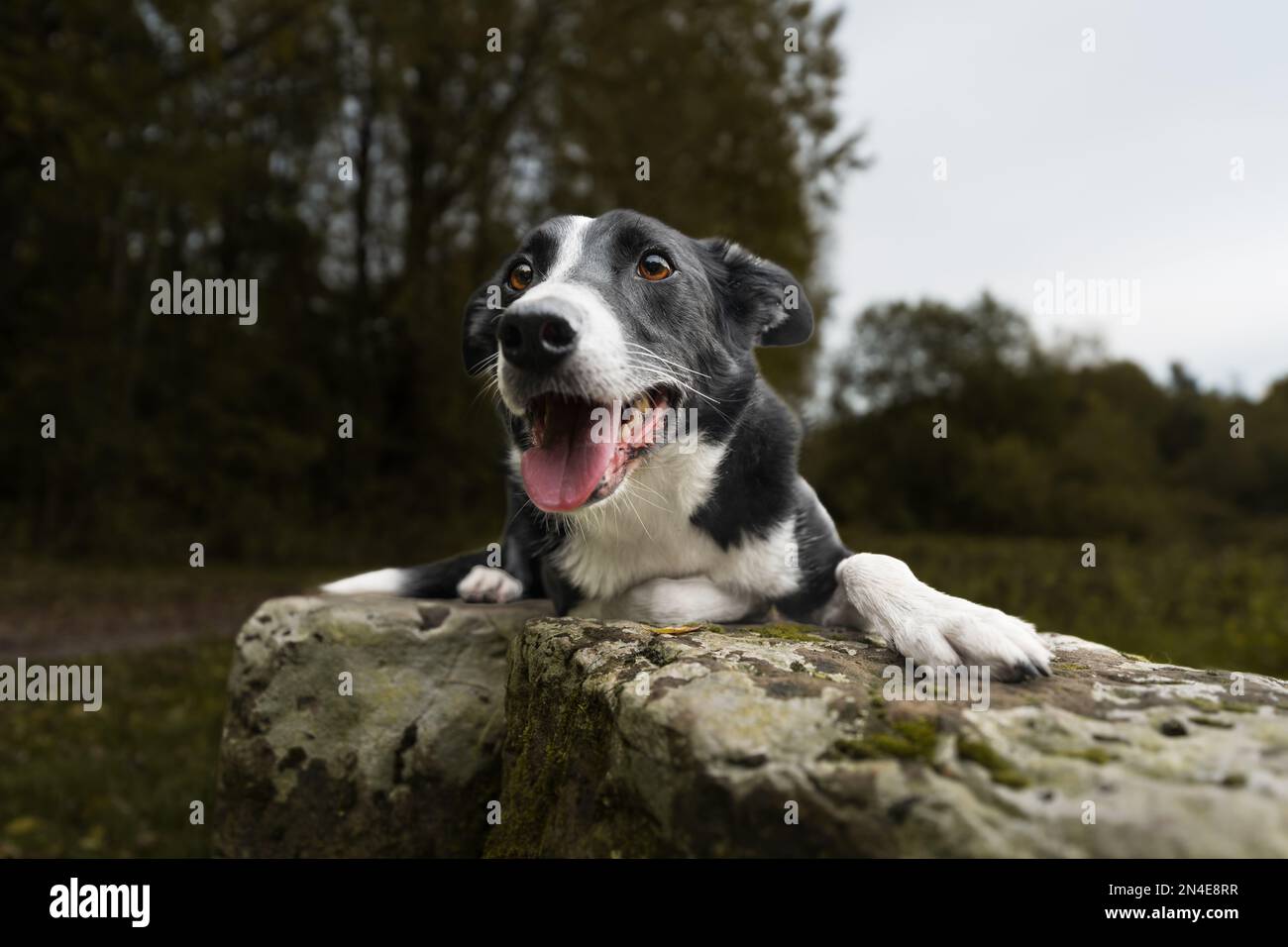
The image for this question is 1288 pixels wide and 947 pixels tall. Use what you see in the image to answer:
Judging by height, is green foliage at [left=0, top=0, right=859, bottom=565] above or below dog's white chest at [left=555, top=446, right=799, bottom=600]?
above

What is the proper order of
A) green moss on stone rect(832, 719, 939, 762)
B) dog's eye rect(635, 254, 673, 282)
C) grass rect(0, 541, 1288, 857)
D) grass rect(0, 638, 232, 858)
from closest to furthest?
green moss on stone rect(832, 719, 939, 762)
dog's eye rect(635, 254, 673, 282)
grass rect(0, 638, 232, 858)
grass rect(0, 541, 1288, 857)

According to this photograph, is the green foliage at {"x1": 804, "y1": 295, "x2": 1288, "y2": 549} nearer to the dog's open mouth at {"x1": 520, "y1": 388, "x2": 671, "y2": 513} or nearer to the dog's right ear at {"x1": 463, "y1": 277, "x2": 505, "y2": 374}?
the dog's right ear at {"x1": 463, "y1": 277, "x2": 505, "y2": 374}

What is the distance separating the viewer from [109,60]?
359 inches

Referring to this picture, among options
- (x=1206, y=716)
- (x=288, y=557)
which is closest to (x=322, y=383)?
(x=288, y=557)

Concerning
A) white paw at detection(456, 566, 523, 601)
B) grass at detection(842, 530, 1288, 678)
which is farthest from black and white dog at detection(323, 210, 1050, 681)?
grass at detection(842, 530, 1288, 678)

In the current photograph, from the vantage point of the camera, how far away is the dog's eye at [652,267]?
2988 millimetres

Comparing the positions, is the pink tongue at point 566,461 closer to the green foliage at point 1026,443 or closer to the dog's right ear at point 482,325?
the dog's right ear at point 482,325

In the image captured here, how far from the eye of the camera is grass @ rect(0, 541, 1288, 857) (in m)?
5.21

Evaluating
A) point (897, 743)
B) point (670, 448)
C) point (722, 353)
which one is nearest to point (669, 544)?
point (670, 448)

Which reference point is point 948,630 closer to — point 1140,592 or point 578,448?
point 578,448

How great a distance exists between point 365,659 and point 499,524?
9993 mm

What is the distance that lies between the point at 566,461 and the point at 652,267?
27.9 inches
